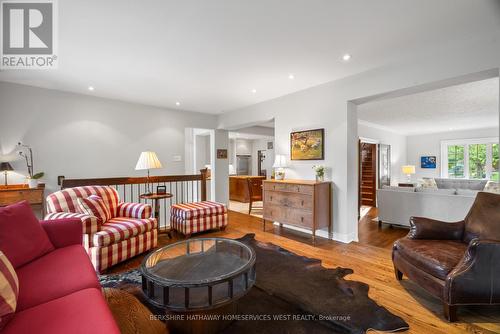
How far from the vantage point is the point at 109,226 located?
2.72 meters

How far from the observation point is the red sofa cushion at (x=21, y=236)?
5.35 feet

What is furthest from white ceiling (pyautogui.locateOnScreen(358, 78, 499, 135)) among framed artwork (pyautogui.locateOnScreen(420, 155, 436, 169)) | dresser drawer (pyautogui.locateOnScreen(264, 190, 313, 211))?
dresser drawer (pyautogui.locateOnScreen(264, 190, 313, 211))

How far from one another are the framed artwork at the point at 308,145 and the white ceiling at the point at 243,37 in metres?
0.84

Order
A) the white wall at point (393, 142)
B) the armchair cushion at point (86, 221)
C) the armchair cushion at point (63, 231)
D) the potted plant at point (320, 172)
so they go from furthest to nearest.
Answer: the white wall at point (393, 142)
the potted plant at point (320, 172)
the armchair cushion at point (86, 221)
the armchair cushion at point (63, 231)

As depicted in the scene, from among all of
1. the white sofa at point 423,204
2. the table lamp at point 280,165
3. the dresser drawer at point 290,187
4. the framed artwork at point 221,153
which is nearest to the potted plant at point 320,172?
the dresser drawer at point 290,187

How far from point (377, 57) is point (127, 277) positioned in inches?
150

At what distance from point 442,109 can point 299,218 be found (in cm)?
439

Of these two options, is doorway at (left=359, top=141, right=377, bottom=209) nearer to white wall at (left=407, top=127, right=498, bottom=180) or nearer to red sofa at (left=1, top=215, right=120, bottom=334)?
white wall at (left=407, top=127, right=498, bottom=180)

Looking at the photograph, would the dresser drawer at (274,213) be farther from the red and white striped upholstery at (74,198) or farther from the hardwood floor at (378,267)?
the red and white striped upholstery at (74,198)

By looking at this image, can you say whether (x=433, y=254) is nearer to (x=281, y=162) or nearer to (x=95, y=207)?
(x=281, y=162)

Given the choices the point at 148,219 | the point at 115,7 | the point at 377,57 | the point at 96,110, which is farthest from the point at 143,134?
the point at 377,57

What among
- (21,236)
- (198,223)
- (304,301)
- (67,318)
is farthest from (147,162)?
(304,301)

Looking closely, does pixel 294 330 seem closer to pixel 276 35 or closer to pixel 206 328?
pixel 206 328

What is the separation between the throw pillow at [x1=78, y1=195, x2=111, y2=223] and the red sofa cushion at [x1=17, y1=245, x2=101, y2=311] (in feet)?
2.88
